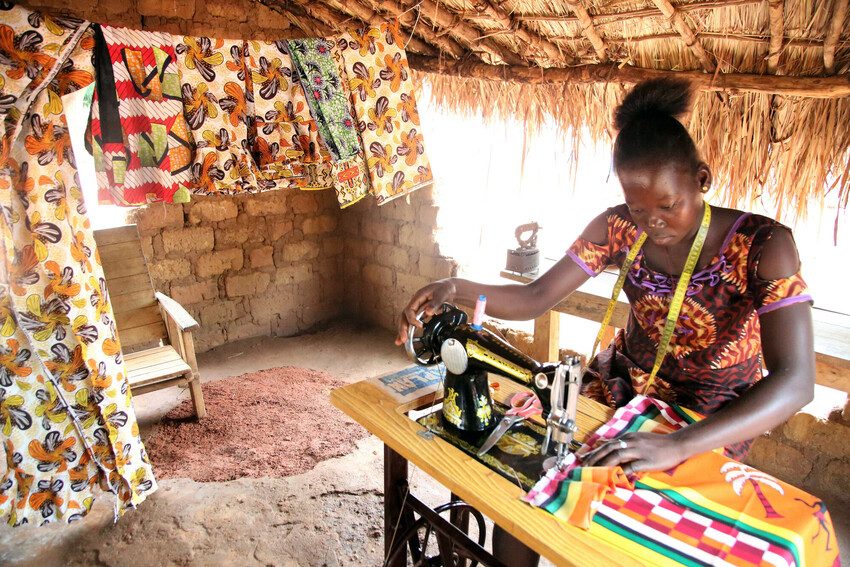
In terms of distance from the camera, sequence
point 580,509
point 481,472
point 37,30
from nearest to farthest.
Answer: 1. point 580,509
2. point 481,472
3. point 37,30

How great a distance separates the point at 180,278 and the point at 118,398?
2148 mm

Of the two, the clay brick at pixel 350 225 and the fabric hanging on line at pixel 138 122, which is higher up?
the fabric hanging on line at pixel 138 122

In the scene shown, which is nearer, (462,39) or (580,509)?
(580,509)

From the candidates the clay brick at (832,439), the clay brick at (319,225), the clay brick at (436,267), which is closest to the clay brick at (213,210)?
the clay brick at (319,225)

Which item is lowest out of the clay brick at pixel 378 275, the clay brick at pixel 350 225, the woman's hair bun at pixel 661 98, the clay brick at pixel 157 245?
the clay brick at pixel 378 275

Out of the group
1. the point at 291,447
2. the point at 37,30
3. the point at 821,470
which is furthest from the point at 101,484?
the point at 821,470

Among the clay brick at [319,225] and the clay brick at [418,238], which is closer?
the clay brick at [418,238]

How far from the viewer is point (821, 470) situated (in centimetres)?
280

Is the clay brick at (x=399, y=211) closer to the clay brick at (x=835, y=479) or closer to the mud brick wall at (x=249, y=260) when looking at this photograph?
the mud brick wall at (x=249, y=260)

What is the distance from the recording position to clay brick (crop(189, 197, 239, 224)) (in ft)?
14.5

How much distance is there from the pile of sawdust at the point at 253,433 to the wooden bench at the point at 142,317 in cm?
22

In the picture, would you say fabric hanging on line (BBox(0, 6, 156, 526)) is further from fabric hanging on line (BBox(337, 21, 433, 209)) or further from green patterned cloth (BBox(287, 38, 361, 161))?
fabric hanging on line (BBox(337, 21, 433, 209))

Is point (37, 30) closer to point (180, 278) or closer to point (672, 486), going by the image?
point (672, 486)

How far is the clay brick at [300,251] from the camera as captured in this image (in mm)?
5067
